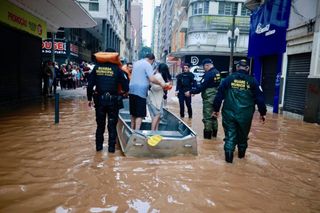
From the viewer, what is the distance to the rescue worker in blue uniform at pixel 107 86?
522 centimetres

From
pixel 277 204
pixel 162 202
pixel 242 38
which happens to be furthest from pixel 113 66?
pixel 242 38

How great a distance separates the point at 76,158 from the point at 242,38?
32.6 metres

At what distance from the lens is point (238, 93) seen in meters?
5.07

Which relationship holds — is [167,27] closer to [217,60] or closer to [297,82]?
[217,60]

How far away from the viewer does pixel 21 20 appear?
11727 mm

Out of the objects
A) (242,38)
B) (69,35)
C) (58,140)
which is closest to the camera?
(58,140)

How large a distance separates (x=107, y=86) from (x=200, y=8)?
105 feet

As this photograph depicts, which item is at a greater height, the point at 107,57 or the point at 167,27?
the point at 167,27

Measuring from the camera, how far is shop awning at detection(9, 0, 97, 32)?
11641 millimetres

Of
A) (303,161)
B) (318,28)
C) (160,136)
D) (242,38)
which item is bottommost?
(303,161)

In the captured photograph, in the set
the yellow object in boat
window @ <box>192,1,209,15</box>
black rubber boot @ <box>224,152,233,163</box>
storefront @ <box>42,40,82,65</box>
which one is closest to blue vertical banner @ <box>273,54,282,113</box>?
black rubber boot @ <box>224,152,233,163</box>

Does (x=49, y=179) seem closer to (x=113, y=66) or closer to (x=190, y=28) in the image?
(x=113, y=66)

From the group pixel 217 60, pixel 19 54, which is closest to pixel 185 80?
pixel 19 54

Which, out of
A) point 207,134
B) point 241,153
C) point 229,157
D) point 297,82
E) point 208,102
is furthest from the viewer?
point 297,82
